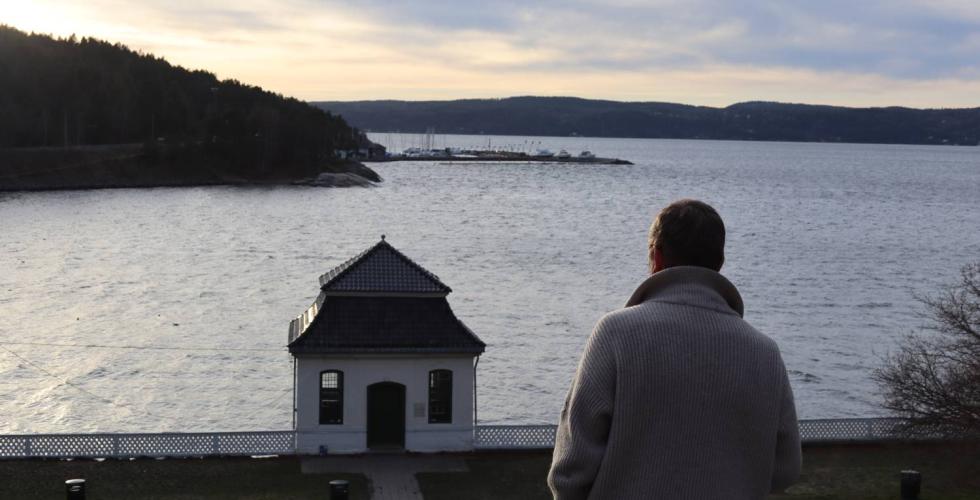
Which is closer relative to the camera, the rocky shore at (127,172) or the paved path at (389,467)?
the paved path at (389,467)

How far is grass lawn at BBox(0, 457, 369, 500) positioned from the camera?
77.6ft

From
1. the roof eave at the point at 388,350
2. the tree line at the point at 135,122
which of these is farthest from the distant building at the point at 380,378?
the tree line at the point at 135,122

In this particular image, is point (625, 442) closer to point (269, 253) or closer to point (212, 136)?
point (269, 253)

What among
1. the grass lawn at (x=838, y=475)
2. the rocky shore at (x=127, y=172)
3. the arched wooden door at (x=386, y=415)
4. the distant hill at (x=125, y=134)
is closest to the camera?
the grass lawn at (x=838, y=475)

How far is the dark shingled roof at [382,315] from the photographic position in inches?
1064

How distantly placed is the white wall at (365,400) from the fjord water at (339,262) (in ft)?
26.3

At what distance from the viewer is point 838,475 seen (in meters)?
25.5

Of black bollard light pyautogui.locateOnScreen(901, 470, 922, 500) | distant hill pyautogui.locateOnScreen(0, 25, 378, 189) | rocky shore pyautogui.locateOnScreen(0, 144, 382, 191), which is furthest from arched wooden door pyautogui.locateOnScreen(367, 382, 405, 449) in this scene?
distant hill pyautogui.locateOnScreen(0, 25, 378, 189)

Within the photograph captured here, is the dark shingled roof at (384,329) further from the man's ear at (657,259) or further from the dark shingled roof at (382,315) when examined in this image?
the man's ear at (657,259)

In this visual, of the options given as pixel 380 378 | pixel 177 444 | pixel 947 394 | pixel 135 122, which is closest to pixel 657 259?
pixel 947 394

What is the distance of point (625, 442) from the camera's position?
400cm

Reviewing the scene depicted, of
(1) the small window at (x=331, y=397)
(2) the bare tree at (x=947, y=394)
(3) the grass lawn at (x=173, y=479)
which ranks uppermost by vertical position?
(2) the bare tree at (x=947, y=394)

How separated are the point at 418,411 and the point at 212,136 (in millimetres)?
144722

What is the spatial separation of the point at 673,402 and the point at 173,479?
22.5 m
